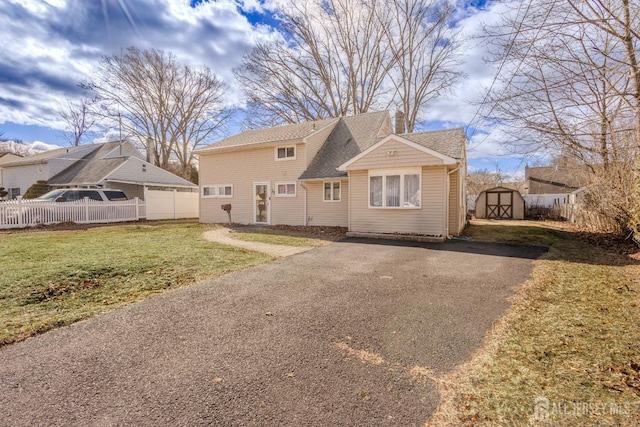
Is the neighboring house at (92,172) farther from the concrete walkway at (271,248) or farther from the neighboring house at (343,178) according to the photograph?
the concrete walkway at (271,248)

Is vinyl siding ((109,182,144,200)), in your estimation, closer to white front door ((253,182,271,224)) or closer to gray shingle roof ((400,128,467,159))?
white front door ((253,182,271,224))

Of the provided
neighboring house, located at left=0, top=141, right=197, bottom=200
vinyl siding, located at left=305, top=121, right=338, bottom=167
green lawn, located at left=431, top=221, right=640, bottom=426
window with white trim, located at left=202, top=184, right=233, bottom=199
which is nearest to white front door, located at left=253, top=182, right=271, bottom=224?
window with white trim, located at left=202, top=184, right=233, bottom=199

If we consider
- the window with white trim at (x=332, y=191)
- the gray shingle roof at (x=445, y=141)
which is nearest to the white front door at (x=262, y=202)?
the window with white trim at (x=332, y=191)

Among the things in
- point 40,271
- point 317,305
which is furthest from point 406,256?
point 40,271

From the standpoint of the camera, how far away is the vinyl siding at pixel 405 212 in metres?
10.5

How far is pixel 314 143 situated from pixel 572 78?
32.9 feet

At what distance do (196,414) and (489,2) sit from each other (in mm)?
8644

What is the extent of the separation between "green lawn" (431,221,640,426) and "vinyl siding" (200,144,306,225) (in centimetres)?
1112

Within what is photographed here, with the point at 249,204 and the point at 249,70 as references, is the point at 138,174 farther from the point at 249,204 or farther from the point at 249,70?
the point at 249,70

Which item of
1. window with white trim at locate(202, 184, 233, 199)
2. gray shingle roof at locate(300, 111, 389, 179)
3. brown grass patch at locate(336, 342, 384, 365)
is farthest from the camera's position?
window with white trim at locate(202, 184, 233, 199)

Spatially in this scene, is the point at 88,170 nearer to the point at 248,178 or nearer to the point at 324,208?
the point at 248,178

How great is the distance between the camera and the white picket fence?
42.1 ft

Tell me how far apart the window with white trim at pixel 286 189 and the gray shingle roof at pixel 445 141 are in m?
5.69

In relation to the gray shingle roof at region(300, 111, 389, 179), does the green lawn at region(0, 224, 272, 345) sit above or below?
below
